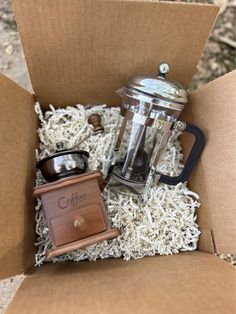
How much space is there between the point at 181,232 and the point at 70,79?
1.63ft

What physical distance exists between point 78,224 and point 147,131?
328 mm

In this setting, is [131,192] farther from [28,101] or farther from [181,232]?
[28,101]

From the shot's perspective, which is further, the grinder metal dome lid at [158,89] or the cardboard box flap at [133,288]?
the grinder metal dome lid at [158,89]

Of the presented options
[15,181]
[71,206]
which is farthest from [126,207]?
[15,181]

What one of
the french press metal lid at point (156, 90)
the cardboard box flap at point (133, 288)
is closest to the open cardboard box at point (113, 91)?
the cardboard box flap at point (133, 288)

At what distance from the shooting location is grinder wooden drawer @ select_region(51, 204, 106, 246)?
814 mm

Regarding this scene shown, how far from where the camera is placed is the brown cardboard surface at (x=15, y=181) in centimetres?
77

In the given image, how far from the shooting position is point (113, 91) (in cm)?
102

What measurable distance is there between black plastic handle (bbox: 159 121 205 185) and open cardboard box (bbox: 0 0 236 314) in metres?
0.02

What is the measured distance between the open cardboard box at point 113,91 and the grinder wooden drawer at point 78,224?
8 cm

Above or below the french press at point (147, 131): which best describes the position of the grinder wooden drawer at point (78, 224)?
below

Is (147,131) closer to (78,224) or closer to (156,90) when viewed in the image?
(156,90)

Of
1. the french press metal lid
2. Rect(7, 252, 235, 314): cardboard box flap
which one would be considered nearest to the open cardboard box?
Rect(7, 252, 235, 314): cardboard box flap

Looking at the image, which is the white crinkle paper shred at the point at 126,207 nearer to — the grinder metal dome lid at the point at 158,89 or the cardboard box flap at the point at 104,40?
the cardboard box flap at the point at 104,40
